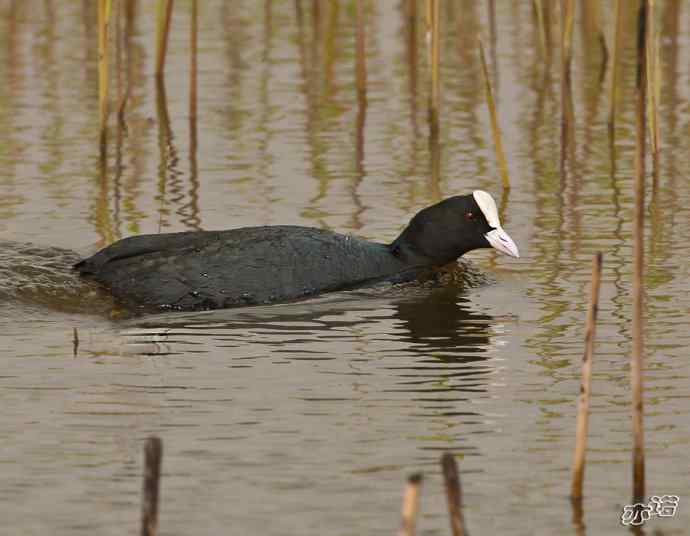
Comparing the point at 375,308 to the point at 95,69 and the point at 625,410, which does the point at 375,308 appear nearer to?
the point at 625,410

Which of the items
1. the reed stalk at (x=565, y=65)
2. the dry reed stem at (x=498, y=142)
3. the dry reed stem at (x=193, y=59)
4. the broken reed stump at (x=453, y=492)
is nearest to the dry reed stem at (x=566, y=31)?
the reed stalk at (x=565, y=65)

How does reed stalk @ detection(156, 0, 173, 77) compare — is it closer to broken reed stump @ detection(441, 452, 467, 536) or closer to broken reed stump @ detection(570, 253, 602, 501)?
broken reed stump @ detection(570, 253, 602, 501)

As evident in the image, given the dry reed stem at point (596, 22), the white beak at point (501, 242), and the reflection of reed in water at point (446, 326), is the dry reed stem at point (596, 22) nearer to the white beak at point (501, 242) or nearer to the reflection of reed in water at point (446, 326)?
the white beak at point (501, 242)

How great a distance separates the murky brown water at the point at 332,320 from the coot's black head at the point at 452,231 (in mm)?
219

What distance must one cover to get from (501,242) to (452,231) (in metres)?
0.30

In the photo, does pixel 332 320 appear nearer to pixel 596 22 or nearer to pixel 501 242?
pixel 501 242

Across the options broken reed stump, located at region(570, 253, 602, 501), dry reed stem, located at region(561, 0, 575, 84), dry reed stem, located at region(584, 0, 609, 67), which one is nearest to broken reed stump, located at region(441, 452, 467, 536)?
broken reed stump, located at region(570, 253, 602, 501)

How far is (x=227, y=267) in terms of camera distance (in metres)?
7.65

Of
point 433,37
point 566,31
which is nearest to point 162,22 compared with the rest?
point 433,37

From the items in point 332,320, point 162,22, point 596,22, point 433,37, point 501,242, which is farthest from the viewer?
point 596,22

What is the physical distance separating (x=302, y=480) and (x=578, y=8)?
12.3 m

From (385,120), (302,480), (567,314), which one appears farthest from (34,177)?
(302,480)

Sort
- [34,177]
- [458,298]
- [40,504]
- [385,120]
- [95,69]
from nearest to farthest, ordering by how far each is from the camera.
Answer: [40,504] < [458,298] < [34,177] < [385,120] < [95,69]

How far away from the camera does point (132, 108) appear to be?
41.3 feet
